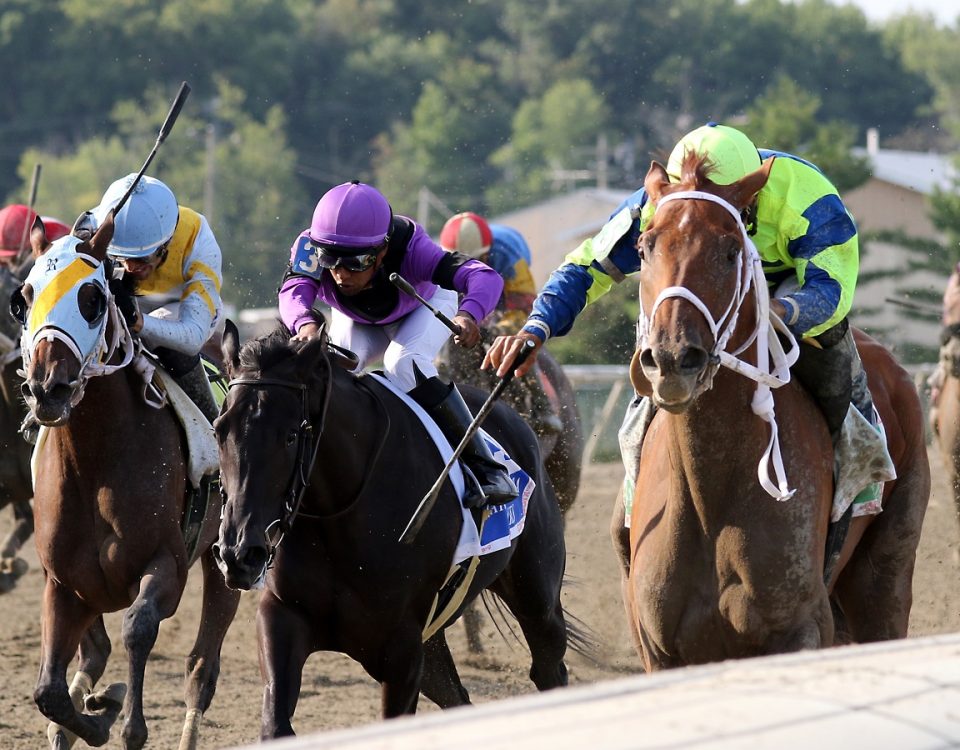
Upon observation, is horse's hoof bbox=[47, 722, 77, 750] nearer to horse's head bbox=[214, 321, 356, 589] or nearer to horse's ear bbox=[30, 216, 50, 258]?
horse's head bbox=[214, 321, 356, 589]

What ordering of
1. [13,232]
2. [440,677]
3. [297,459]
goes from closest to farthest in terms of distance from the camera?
[297,459]
[440,677]
[13,232]

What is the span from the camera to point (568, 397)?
962cm

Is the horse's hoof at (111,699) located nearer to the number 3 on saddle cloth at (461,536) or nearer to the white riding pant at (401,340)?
the number 3 on saddle cloth at (461,536)

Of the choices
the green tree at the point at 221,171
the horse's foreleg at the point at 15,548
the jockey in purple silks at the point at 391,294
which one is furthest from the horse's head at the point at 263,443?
the green tree at the point at 221,171

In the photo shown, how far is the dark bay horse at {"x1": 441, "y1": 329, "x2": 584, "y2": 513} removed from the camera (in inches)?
360

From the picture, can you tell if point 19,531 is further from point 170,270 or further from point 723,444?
point 723,444

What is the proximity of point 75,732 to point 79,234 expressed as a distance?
1795mm

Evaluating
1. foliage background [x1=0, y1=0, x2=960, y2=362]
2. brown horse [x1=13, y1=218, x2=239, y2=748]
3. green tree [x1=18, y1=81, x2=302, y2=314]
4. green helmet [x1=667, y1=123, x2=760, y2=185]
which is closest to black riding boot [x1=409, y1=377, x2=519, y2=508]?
brown horse [x1=13, y1=218, x2=239, y2=748]

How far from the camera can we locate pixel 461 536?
17.9ft

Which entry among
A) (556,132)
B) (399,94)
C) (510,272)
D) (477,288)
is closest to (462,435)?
(477,288)

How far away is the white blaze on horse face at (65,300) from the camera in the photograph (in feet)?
18.1

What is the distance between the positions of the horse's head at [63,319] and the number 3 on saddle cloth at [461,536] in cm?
98

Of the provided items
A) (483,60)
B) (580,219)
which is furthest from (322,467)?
(483,60)

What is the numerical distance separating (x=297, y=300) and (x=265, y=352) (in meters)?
0.71
